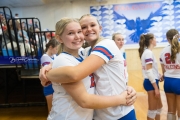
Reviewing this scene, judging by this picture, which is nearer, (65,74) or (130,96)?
(65,74)

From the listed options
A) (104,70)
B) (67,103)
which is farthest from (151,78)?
(67,103)

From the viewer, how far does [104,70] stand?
108 cm

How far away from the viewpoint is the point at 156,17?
8.91 meters

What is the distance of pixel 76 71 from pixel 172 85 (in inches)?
76.0

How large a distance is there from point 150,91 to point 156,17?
7.14m

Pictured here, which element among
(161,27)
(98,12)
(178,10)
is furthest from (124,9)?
(178,10)

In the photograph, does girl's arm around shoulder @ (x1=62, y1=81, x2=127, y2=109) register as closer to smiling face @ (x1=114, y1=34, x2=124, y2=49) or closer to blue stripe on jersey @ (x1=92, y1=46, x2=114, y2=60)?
blue stripe on jersey @ (x1=92, y1=46, x2=114, y2=60)

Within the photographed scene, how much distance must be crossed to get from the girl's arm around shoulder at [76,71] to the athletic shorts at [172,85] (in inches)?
70.3

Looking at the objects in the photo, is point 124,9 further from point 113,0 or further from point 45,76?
point 45,76

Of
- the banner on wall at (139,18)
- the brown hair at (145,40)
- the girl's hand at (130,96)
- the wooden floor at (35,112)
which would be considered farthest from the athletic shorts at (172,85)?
the banner on wall at (139,18)

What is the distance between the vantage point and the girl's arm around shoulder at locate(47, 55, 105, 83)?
93 cm

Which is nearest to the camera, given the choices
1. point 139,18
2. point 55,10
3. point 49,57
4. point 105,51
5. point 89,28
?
point 105,51

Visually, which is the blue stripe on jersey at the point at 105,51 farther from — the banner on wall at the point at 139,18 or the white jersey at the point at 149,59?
the banner on wall at the point at 139,18

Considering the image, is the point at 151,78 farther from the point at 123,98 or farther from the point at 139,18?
the point at 139,18
